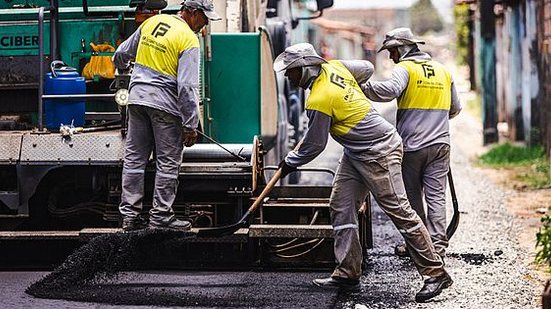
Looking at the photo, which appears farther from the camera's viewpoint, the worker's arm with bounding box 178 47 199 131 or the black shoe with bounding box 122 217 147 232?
the black shoe with bounding box 122 217 147 232

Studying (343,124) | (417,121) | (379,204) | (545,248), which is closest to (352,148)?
(343,124)

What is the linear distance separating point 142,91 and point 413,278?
243cm

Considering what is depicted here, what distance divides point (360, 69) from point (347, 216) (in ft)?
3.54

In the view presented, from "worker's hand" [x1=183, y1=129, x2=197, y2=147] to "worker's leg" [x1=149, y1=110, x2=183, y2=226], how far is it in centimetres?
9

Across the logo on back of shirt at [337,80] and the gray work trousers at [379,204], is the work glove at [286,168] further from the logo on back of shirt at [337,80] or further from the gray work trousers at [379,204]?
the logo on back of shirt at [337,80]

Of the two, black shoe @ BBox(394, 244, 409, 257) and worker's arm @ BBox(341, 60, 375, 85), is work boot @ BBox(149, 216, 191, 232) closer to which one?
worker's arm @ BBox(341, 60, 375, 85)

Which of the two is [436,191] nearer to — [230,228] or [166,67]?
[230,228]

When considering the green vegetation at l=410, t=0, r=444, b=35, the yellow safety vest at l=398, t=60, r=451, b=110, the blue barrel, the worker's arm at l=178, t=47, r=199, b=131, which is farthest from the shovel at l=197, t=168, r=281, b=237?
the green vegetation at l=410, t=0, r=444, b=35

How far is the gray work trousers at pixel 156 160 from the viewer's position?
28.8ft

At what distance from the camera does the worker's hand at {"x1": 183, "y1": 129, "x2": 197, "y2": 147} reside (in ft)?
28.6

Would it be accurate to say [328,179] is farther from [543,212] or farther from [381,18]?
[381,18]

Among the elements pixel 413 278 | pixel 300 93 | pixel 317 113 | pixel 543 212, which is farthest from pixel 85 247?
pixel 300 93

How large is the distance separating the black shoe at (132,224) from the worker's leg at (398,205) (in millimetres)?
1750

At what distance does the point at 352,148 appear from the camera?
8.25 m
